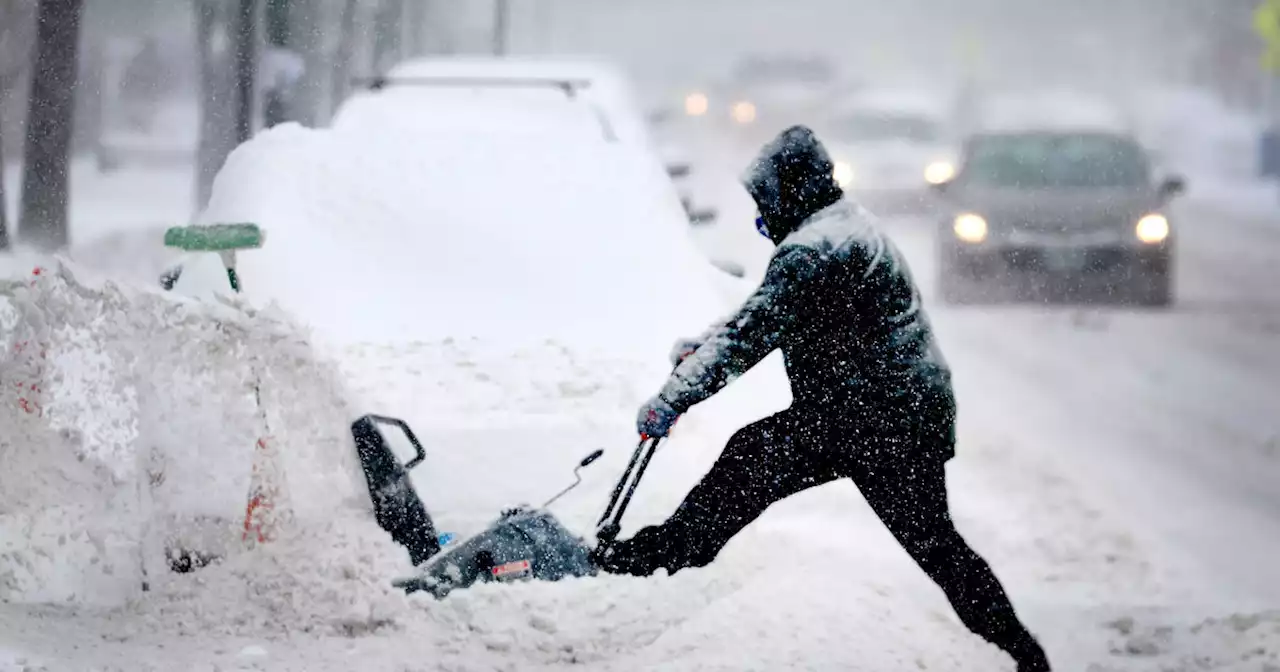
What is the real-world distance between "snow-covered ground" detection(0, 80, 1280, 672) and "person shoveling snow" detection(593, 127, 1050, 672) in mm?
449

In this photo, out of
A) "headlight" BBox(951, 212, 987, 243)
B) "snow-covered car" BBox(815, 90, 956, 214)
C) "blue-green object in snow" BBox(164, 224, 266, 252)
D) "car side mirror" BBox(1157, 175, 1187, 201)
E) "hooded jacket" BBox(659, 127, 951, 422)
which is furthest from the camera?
"snow-covered car" BBox(815, 90, 956, 214)

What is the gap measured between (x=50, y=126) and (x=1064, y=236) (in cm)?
858

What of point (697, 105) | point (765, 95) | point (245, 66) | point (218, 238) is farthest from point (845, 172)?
point (218, 238)

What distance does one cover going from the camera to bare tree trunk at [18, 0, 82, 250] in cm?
1389

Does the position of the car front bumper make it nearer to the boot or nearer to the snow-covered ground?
the snow-covered ground

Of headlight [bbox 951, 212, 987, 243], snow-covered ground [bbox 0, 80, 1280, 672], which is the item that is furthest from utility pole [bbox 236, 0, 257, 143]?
snow-covered ground [bbox 0, 80, 1280, 672]

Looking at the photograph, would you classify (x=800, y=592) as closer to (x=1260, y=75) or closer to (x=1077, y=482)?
(x=1077, y=482)

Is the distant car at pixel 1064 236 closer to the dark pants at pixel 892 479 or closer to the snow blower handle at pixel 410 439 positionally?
the snow blower handle at pixel 410 439

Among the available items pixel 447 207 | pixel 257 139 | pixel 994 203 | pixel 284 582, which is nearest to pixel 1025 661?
pixel 284 582

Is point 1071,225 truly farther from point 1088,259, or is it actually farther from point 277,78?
point 277,78

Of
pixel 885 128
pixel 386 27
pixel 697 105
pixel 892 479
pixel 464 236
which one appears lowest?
pixel 892 479

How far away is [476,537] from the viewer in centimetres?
523

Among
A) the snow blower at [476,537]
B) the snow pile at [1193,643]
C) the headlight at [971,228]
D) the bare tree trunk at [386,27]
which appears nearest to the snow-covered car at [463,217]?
the snow blower at [476,537]

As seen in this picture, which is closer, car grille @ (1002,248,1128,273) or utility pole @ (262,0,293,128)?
utility pole @ (262,0,293,128)
